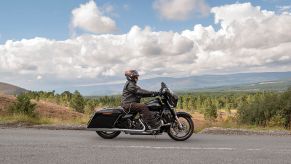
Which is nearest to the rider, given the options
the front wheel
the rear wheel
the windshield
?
the windshield

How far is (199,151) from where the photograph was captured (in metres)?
9.20

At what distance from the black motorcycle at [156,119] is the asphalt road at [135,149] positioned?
0.80 feet

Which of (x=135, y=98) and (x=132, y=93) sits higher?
(x=132, y=93)

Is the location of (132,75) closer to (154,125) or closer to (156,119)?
(156,119)

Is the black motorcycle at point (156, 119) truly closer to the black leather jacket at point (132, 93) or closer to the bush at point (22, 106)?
the black leather jacket at point (132, 93)

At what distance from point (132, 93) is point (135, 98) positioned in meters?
0.16

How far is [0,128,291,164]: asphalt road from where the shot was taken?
7979 mm

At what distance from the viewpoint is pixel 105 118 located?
1159 centimetres

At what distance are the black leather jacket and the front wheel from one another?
110 centimetres

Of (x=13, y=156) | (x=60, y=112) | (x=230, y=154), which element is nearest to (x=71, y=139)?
(x=13, y=156)

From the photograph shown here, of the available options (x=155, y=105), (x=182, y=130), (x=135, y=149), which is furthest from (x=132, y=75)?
(x=135, y=149)

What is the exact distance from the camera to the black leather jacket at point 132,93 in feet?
37.4

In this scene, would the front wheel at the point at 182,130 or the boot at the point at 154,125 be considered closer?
the boot at the point at 154,125

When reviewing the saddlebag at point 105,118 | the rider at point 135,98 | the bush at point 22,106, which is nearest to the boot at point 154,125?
the rider at point 135,98
